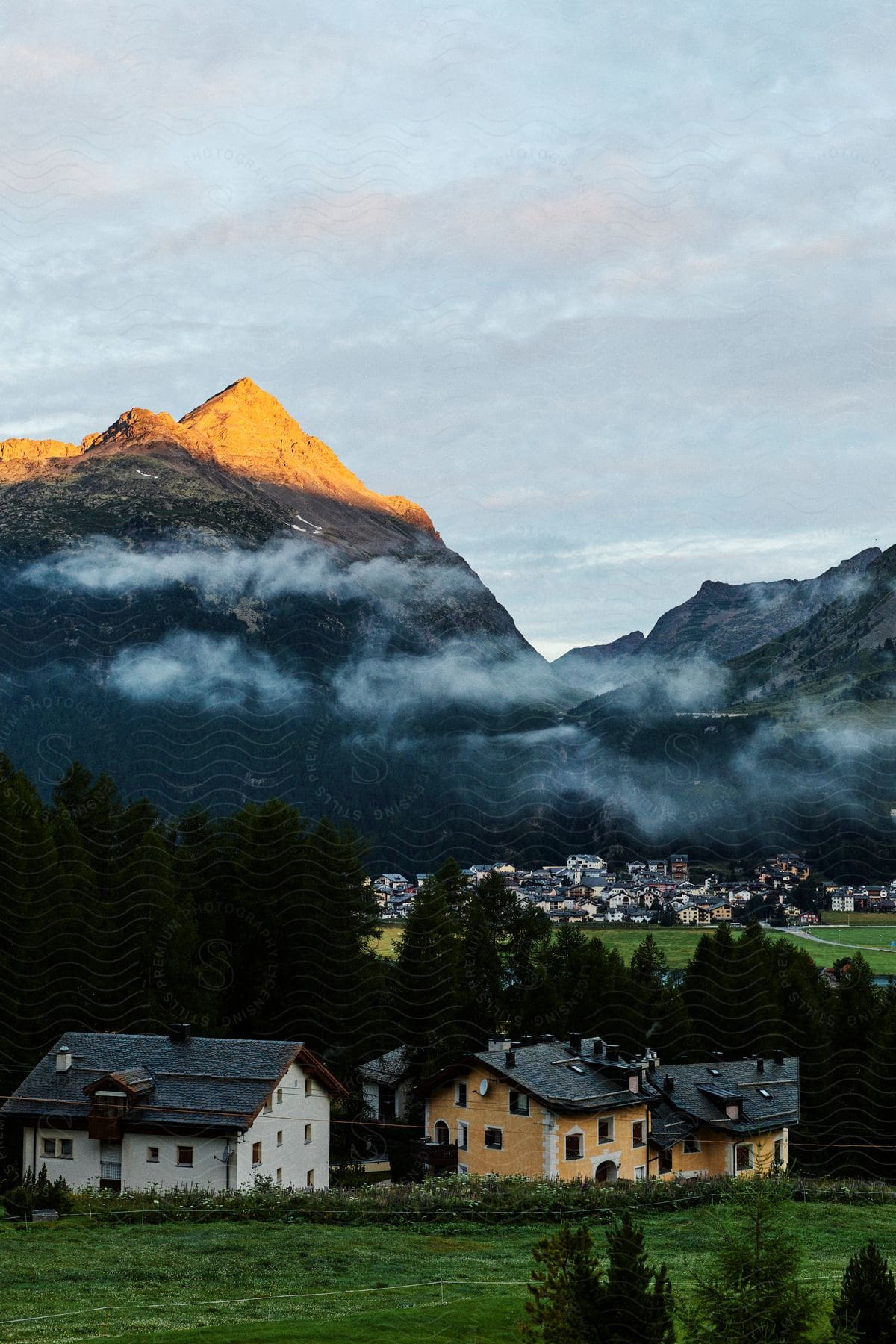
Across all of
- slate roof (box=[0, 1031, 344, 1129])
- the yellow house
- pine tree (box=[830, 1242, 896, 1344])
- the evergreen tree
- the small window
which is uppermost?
the evergreen tree

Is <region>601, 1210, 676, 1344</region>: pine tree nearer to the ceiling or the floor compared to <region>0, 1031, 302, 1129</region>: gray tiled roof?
nearer to the ceiling

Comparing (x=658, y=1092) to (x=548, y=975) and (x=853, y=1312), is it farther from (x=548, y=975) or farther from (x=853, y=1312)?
(x=853, y=1312)

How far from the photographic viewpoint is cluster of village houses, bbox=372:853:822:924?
130000mm

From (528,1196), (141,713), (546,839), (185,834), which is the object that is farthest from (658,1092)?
(141,713)

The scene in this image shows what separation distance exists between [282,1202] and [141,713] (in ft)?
580

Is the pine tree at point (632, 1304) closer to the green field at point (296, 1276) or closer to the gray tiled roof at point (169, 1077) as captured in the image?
the green field at point (296, 1276)

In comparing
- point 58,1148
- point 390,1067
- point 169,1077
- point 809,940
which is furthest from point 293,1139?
point 809,940

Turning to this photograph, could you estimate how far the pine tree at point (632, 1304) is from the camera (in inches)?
458

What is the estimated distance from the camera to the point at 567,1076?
118 ft

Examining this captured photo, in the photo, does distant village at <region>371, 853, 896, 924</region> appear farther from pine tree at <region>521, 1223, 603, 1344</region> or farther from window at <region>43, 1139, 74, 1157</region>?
pine tree at <region>521, 1223, 603, 1344</region>

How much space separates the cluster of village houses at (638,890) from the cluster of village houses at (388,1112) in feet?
216

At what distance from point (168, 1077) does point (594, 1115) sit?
456 inches

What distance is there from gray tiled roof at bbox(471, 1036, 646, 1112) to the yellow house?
38mm

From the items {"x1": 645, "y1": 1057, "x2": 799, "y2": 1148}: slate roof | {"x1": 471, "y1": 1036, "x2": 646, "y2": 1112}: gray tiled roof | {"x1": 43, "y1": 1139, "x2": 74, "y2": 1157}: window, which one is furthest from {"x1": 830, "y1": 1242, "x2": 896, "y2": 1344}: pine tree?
{"x1": 645, "y1": 1057, "x2": 799, "y2": 1148}: slate roof
